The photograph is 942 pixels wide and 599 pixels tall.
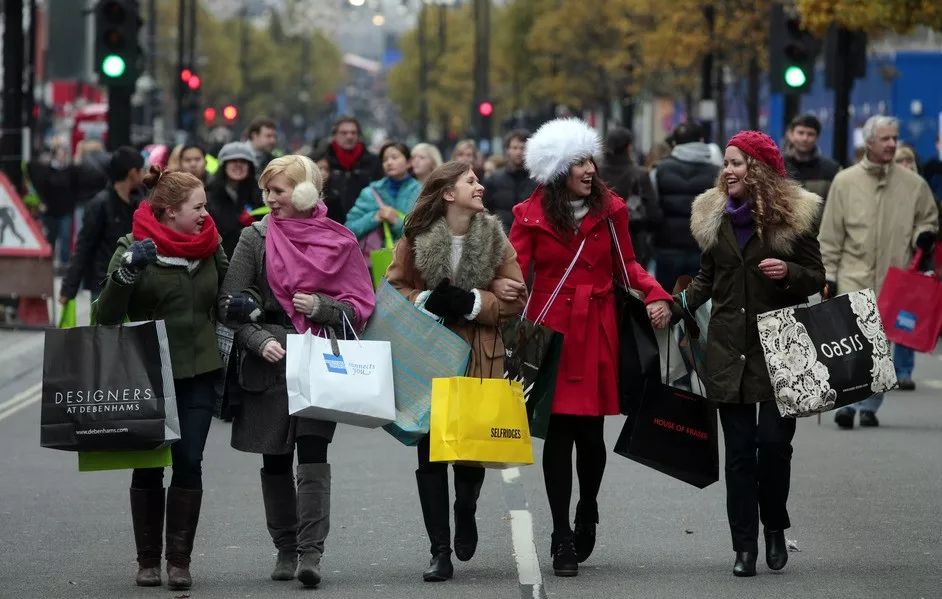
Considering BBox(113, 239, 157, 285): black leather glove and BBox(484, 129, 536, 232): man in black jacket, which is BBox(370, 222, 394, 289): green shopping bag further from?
BBox(113, 239, 157, 285): black leather glove

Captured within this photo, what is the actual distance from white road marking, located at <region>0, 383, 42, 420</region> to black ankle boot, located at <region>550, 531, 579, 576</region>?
6370 millimetres

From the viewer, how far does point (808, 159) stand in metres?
13.1

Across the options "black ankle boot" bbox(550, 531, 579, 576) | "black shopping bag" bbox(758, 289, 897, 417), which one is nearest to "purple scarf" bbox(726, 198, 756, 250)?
"black shopping bag" bbox(758, 289, 897, 417)

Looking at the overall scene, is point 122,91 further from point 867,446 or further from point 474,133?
point 474,133

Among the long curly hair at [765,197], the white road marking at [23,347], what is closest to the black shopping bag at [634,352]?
the long curly hair at [765,197]

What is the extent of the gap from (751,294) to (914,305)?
16.5 ft

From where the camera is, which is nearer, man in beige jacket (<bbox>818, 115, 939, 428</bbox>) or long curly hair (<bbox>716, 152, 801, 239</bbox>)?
long curly hair (<bbox>716, 152, 801, 239</bbox>)

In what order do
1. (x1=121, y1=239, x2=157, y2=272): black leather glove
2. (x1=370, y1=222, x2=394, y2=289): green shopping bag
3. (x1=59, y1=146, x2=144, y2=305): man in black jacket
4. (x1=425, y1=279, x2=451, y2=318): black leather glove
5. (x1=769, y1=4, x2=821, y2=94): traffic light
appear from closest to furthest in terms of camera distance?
(x1=121, y1=239, x2=157, y2=272): black leather glove → (x1=425, y1=279, x2=451, y2=318): black leather glove → (x1=59, y1=146, x2=144, y2=305): man in black jacket → (x1=370, y1=222, x2=394, y2=289): green shopping bag → (x1=769, y1=4, x2=821, y2=94): traffic light

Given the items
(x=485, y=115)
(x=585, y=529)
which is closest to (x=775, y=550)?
(x=585, y=529)

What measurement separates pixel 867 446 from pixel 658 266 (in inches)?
144

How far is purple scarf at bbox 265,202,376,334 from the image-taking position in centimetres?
737

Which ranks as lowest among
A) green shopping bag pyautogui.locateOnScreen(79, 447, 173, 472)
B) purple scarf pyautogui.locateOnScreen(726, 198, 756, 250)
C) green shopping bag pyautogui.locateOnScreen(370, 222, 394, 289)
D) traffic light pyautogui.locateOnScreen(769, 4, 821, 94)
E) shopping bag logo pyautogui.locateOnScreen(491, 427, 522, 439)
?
green shopping bag pyautogui.locateOnScreen(79, 447, 173, 472)

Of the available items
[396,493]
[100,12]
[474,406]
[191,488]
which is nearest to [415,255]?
[474,406]

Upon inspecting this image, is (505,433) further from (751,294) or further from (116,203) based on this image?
(116,203)
